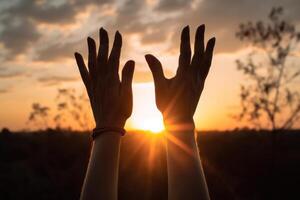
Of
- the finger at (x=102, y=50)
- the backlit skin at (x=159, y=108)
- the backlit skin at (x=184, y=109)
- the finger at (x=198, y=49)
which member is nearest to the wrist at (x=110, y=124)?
the backlit skin at (x=159, y=108)

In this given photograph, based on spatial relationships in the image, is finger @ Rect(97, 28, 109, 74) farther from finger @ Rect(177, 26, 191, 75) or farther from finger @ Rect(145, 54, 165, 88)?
finger @ Rect(177, 26, 191, 75)

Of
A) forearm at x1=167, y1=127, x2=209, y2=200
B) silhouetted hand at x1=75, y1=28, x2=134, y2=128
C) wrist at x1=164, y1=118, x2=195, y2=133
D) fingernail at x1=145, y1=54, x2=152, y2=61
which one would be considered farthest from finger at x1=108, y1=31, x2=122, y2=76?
forearm at x1=167, y1=127, x2=209, y2=200

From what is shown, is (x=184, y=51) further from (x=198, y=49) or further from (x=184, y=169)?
(x=184, y=169)

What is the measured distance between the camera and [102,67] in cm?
207

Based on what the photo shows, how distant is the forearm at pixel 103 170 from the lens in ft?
5.20

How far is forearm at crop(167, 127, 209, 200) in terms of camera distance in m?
1.50

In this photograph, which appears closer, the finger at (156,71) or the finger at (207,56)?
the finger at (156,71)

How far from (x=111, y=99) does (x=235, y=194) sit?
1583 cm

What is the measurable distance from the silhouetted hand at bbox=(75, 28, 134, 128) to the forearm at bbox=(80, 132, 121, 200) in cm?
→ 17

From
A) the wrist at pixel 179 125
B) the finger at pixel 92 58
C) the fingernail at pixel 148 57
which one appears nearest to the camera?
the wrist at pixel 179 125

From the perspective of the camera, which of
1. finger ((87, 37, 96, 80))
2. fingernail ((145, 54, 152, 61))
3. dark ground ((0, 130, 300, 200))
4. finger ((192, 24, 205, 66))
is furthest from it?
dark ground ((0, 130, 300, 200))

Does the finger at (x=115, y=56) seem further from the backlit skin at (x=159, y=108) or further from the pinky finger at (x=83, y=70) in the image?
the pinky finger at (x=83, y=70)

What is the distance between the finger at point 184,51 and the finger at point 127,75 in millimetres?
247

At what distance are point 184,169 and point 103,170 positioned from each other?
0.35 m
